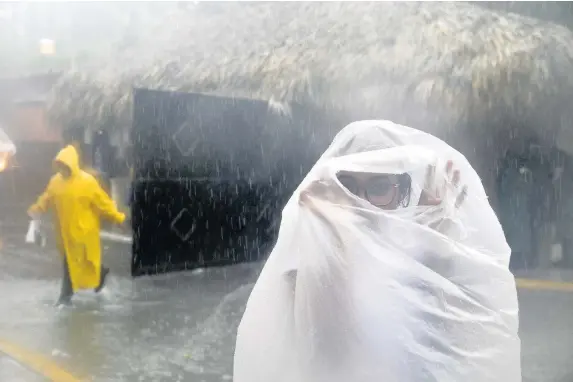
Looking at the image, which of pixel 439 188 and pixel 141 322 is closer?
pixel 439 188

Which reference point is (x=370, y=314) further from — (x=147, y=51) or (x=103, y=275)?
(x=103, y=275)

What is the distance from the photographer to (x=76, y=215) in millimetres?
2465

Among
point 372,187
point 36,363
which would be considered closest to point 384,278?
point 372,187

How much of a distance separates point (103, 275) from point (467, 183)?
170 centimetres

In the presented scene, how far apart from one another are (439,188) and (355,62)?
1.07m

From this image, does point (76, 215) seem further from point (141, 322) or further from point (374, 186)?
point (374, 186)

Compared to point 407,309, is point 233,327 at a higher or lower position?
lower

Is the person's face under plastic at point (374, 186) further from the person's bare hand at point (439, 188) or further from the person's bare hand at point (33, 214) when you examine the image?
the person's bare hand at point (33, 214)

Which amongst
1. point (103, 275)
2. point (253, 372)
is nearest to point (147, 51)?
point (103, 275)

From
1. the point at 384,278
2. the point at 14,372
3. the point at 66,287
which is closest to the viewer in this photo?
the point at 384,278

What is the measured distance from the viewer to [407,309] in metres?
1.20

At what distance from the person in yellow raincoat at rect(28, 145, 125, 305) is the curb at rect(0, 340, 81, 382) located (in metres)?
0.26

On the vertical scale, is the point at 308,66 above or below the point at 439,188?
above

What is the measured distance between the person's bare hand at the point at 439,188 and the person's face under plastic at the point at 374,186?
0.18 ft
